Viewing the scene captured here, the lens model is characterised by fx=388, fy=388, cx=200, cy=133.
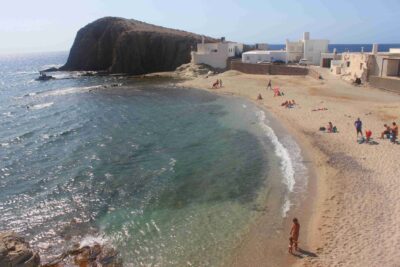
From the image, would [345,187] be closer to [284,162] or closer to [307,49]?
[284,162]

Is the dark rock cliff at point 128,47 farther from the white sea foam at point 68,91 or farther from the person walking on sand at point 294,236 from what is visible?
the person walking on sand at point 294,236

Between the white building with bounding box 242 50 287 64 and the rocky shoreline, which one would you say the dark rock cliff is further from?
the rocky shoreline

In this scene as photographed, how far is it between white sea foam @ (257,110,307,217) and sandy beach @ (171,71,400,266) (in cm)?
60

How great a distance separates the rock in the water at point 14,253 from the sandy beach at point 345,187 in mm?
6826

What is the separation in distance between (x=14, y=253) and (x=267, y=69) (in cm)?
5626

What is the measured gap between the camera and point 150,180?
72.6 feet

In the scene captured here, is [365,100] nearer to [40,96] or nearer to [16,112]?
[16,112]

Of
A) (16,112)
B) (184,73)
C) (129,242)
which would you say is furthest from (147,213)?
(184,73)

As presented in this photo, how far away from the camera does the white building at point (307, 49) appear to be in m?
69.9

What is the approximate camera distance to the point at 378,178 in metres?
19.7

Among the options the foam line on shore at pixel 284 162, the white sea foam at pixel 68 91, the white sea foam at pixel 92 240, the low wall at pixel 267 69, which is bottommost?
the white sea foam at pixel 92 240

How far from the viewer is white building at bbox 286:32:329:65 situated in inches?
2751

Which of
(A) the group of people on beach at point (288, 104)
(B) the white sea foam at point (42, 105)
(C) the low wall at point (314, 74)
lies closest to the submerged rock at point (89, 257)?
(A) the group of people on beach at point (288, 104)

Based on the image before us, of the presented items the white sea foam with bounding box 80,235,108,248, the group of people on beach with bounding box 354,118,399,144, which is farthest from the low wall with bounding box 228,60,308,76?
the white sea foam with bounding box 80,235,108,248
